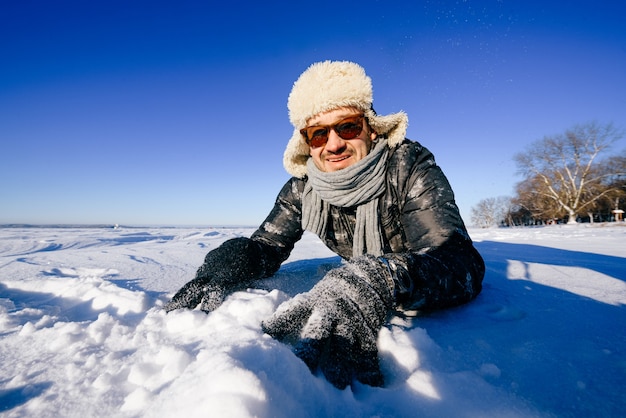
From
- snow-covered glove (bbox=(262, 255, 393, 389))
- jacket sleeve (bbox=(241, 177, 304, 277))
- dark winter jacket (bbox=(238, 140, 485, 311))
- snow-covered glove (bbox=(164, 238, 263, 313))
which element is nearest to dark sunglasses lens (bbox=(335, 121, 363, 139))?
dark winter jacket (bbox=(238, 140, 485, 311))

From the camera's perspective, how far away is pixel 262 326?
2.72 feet

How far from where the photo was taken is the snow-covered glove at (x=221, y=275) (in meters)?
1.19

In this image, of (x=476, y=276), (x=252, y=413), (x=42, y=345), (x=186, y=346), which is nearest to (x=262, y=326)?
(x=186, y=346)

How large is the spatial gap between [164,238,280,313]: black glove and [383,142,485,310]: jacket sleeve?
0.78 meters

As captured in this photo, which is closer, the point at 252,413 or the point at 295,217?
the point at 252,413

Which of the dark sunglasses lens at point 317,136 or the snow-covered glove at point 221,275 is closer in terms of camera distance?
the snow-covered glove at point 221,275

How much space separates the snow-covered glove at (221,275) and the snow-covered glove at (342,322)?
1.59 ft

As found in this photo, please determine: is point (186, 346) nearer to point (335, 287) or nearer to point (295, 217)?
point (335, 287)

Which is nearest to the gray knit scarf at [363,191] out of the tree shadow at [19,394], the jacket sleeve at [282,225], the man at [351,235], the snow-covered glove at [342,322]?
the man at [351,235]

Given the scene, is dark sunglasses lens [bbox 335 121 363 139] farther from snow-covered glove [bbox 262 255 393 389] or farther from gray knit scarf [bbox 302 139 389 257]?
snow-covered glove [bbox 262 255 393 389]

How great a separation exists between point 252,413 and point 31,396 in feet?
1.96

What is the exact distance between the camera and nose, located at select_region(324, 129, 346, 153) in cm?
170

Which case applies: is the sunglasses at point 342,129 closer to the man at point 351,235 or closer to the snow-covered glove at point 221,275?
the man at point 351,235

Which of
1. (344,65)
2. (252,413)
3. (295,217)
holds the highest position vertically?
(344,65)
